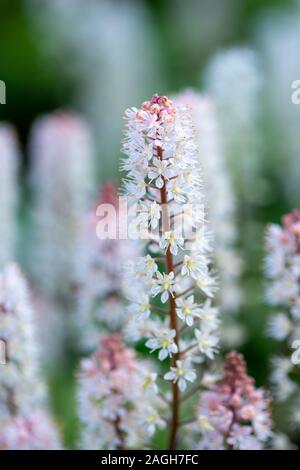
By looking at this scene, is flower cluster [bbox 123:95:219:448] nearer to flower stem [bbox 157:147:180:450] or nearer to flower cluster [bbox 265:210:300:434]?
flower stem [bbox 157:147:180:450]

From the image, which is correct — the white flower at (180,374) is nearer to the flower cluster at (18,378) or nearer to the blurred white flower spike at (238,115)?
the flower cluster at (18,378)

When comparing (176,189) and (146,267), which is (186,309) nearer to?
(146,267)

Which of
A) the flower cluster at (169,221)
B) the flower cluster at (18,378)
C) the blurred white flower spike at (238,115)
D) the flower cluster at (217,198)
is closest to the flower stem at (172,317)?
the flower cluster at (169,221)

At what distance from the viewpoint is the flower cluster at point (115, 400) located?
2.26 metres

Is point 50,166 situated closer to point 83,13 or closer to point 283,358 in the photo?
point 283,358

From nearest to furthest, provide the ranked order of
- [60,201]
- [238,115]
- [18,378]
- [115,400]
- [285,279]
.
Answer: [115,400] → [285,279] → [18,378] → [238,115] → [60,201]

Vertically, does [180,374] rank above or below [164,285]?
below

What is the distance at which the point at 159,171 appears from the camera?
6.35 feet

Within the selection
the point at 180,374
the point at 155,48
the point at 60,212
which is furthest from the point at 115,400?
the point at 155,48

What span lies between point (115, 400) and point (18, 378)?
1.22ft

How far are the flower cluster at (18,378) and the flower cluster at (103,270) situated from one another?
0.35 m

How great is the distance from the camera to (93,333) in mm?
2936

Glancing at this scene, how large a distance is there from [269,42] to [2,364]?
135 inches
